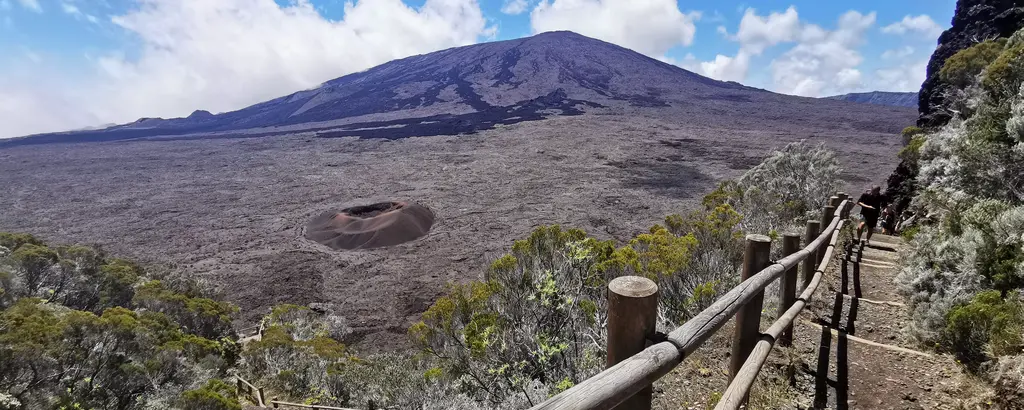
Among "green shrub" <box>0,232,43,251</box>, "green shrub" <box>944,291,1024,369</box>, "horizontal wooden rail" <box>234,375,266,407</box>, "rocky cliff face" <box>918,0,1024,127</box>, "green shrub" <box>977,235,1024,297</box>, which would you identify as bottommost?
"horizontal wooden rail" <box>234,375,266,407</box>

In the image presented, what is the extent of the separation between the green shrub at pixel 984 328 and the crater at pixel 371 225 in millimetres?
19808

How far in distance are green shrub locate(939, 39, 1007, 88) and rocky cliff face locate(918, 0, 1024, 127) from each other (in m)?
3.65

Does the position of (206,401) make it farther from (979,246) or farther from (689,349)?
(979,246)

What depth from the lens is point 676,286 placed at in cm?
645

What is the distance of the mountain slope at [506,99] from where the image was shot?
5369 cm

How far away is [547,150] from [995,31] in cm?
2593

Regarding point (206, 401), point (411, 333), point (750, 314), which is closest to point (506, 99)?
point (411, 333)

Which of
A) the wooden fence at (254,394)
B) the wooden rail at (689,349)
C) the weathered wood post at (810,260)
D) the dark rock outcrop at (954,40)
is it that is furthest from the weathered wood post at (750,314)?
the dark rock outcrop at (954,40)

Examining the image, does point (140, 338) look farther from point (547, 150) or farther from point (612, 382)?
point (547, 150)

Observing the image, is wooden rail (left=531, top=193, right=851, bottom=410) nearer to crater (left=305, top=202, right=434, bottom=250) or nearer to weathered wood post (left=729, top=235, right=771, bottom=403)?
weathered wood post (left=729, top=235, right=771, bottom=403)

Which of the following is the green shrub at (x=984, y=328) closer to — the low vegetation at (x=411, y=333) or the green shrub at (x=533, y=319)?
the low vegetation at (x=411, y=333)

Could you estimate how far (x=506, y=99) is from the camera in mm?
67938

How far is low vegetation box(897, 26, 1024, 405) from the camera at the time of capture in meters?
2.93

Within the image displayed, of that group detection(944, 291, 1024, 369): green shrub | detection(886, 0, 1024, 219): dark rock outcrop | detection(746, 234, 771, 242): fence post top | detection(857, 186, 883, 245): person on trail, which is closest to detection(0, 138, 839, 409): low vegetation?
detection(857, 186, 883, 245): person on trail
